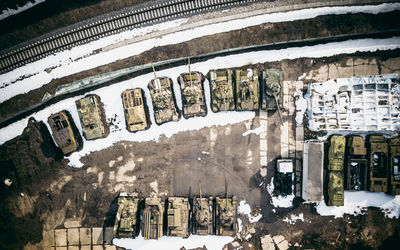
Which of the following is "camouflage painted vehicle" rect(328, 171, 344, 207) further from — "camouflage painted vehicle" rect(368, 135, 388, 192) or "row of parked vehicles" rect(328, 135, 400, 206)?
"camouflage painted vehicle" rect(368, 135, 388, 192)

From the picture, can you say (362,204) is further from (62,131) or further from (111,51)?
(62,131)

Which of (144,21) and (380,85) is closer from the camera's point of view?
(380,85)

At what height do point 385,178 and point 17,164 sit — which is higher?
point 17,164

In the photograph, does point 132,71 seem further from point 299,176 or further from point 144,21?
point 299,176

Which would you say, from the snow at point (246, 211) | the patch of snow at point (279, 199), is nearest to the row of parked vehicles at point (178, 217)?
the snow at point (246, 211)

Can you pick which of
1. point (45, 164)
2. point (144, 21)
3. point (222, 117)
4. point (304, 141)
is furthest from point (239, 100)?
point (45, 164)

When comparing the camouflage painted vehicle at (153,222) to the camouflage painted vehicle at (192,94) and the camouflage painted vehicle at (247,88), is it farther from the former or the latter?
the camouflage painted vehicle at (247,88)

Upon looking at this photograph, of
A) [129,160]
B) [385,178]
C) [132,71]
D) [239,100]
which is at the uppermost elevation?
[132,71]
